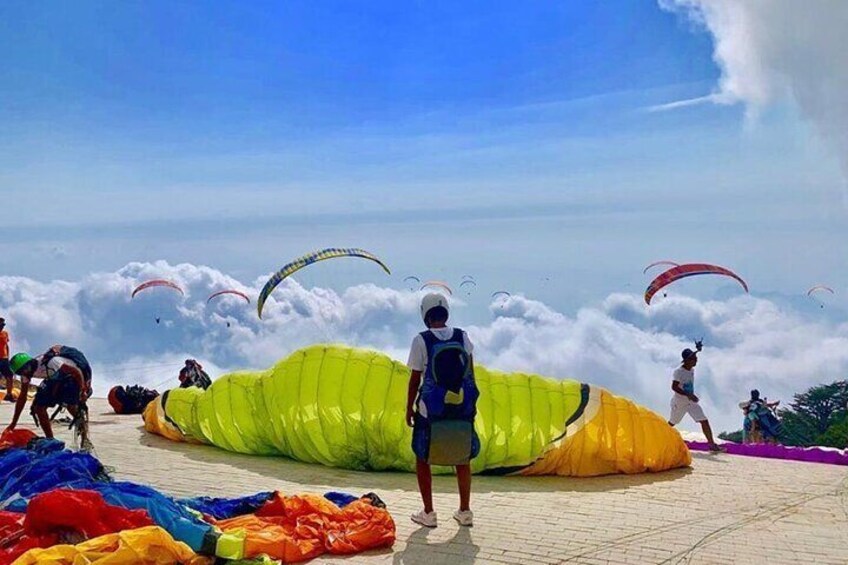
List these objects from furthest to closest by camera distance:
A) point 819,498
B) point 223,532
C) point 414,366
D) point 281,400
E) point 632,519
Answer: point 281,400
point 819,498
point 632,519
point 414,366
point 223,532

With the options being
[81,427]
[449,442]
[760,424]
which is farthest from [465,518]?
[760,424]

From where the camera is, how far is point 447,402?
5.64m

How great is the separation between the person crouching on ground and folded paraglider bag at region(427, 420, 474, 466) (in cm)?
598

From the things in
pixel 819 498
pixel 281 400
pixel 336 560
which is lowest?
pixel 336 560

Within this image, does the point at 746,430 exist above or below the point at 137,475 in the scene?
above

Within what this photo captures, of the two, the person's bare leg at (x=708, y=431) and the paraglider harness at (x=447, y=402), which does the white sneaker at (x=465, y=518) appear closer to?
the paraglider harness at (x=447, y=402)

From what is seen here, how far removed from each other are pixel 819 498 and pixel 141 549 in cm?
616

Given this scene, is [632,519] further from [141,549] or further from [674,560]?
[141,549]

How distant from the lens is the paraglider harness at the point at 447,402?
5.61 metres

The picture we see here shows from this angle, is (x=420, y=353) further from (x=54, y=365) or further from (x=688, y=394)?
(x=688, y=394)

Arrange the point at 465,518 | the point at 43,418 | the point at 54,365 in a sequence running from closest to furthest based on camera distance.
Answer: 1. the point at 465,518
2. the point at 54,365
3. the point at 43,418

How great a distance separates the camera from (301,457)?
872 cm

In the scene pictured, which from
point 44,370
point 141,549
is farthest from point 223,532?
point 44,370

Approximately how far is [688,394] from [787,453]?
72.8 inches
